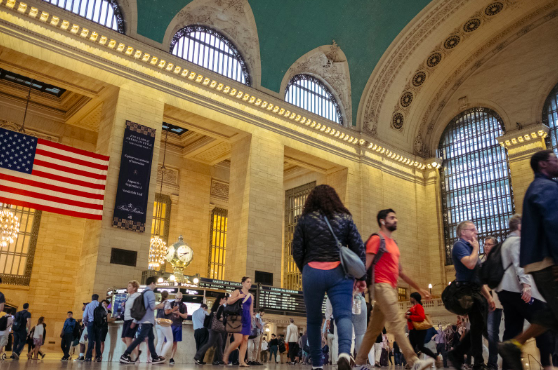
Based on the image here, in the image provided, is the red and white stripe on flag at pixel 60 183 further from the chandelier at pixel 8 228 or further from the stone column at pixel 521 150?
the stone column at pixel 521 150

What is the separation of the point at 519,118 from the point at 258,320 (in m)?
15.9

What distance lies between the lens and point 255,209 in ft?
56.1

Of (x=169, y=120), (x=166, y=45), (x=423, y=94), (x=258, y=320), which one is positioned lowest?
(x=258, y=320)

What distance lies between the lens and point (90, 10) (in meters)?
15.0

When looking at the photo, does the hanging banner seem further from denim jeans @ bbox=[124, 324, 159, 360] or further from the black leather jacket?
the black leather jacket

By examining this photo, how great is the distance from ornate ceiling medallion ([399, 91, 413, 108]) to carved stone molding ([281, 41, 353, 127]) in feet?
10.2

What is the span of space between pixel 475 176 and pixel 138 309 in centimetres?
1892

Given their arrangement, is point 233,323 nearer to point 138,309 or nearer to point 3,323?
point 138,309

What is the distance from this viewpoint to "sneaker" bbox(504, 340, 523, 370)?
3.43 meters

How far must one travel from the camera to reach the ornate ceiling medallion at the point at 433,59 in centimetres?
2256

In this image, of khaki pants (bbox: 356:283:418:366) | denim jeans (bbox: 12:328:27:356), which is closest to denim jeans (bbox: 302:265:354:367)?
khaki pants (bbox: 356:283:418:366)

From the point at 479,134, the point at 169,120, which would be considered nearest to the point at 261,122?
the point at 169,120

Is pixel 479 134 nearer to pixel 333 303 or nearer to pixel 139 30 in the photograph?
pixel 139 30

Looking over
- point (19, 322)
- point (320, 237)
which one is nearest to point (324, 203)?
point (320, 237)
